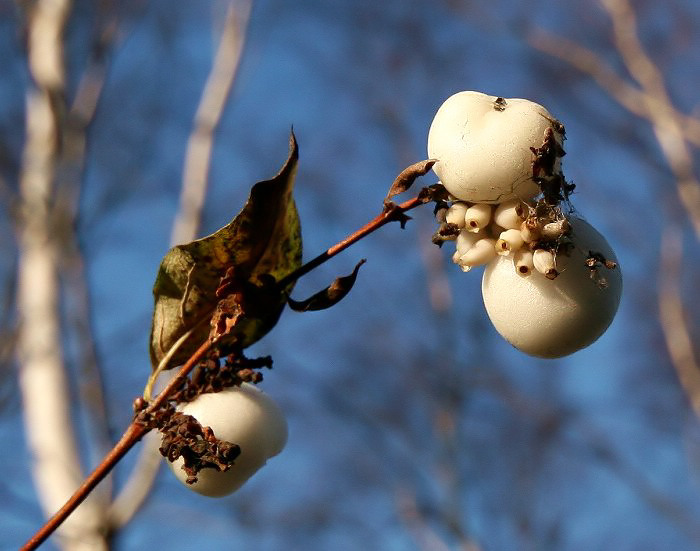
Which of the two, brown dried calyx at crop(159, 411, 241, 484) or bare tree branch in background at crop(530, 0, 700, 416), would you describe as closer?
brown dried calyx at crop(159, 411, 241, 484)

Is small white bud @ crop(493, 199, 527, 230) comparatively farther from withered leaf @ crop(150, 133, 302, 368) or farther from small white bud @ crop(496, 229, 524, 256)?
withered leaf @ crop(150, 133, 302, 368)

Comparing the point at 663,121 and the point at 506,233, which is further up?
Result: the point at 663,121

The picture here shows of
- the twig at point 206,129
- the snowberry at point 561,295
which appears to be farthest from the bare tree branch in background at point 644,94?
the snowberry at point 561,295

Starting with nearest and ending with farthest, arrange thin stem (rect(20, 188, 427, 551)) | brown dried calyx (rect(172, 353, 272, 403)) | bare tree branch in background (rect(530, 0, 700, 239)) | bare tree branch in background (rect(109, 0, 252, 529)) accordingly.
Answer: thin stem (rect(20, 188, 427, 551))
brown dried calyx (rect(172, 353, 272, 403))
bare tree branch in background (rect(109, 0, 252, 529))
bare tree branch in background (rect(530, 0, 700, 239))

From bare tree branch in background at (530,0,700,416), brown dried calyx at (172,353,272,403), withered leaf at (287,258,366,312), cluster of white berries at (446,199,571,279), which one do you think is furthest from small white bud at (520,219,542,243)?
bare tree branch in background at (530,0,700,416)

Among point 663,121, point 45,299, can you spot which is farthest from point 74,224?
point 663,121

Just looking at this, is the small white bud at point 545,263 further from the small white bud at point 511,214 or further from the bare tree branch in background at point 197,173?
the bare tree branch in background at point 197,173

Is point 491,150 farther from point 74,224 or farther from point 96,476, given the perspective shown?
point 74,224

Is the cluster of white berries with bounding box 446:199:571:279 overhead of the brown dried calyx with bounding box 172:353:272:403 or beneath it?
overhead
